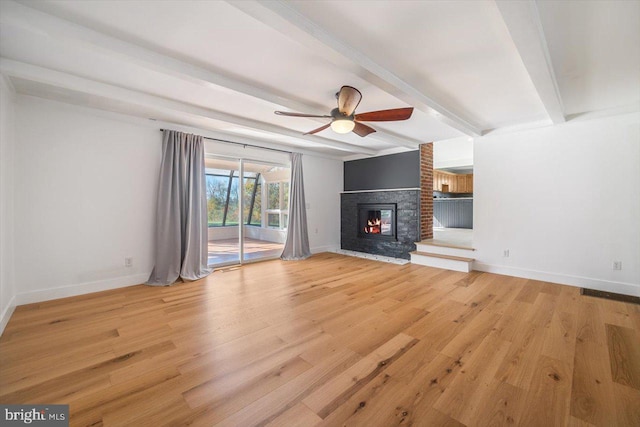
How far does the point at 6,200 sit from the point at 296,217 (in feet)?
13.2

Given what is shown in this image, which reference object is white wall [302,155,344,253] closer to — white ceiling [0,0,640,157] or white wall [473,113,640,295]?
white ceiling [0,0,640,157]

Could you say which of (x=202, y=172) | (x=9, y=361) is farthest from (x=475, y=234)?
(x=9, y=361)

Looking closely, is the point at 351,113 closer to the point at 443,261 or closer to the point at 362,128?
the point at 362,128

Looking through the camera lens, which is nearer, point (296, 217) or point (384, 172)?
point (296, 217)

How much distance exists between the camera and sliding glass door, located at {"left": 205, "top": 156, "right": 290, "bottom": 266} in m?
4.94

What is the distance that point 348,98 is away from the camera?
8.51 ft

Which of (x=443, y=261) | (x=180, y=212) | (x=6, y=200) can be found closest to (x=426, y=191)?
(x=443, y=261)

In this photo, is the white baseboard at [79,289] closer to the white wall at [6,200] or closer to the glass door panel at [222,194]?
the white wall at [6,200]

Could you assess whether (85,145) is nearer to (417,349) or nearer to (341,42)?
(341,42)

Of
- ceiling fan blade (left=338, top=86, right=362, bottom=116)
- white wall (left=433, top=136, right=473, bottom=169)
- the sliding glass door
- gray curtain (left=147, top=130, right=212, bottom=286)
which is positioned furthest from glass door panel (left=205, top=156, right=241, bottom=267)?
white wall (left=433, top=136, right=473, bottom=169)

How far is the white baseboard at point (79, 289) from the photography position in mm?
2986

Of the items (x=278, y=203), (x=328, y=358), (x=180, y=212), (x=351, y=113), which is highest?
(x=351, y=113)

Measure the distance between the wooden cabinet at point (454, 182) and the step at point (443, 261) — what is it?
431cm

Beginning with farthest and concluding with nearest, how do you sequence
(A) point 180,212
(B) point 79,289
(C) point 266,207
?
1. (C) point 266,207
2. (A) point 180,212
3. (B) point 79,289
